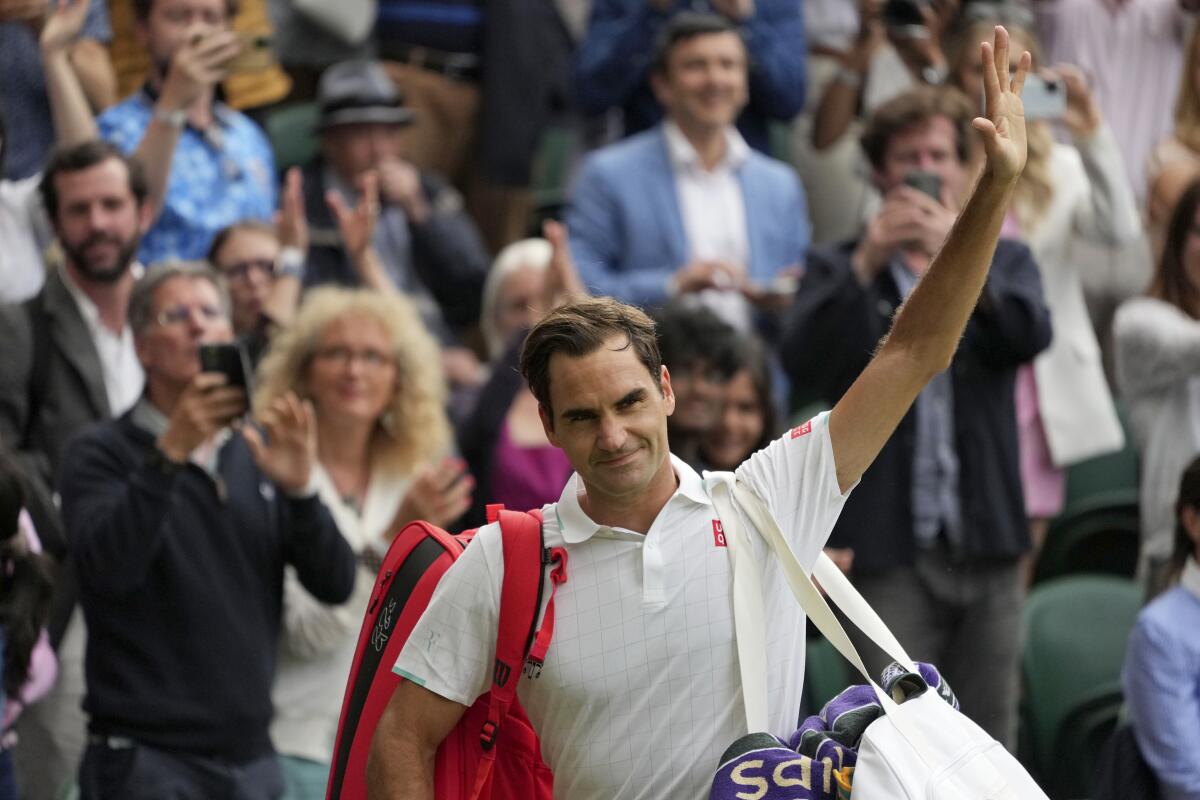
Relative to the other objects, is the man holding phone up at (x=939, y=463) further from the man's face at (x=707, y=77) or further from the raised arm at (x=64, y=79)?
the raised arm at (x=64, y=79)

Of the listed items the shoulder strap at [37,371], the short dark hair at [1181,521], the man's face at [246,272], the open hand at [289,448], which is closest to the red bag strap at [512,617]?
the open hand at [289,448]

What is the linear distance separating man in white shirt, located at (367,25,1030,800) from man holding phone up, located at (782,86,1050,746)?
2.38 metres

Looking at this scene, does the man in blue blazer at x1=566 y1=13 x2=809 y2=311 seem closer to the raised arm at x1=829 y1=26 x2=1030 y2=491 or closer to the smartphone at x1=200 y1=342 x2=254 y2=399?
the smartphone at x1=200 y1=342 x2=254 y2=399

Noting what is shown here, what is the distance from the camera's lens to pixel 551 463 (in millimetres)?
6520

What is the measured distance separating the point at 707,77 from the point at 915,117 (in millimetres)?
1528

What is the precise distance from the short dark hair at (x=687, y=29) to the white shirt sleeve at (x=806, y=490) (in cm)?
441

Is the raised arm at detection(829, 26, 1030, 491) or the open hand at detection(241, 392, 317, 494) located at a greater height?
the raised arm at detection(829, 26, 1030, 491)

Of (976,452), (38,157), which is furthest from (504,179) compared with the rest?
(976,452)

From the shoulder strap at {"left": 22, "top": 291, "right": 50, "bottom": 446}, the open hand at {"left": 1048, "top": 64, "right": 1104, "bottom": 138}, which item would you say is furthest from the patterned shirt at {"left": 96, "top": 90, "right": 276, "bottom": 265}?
the open hand at {"left": 1048, "top": 64, "right": 1104, "bottom": 138}

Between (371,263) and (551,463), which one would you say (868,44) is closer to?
(371,263)

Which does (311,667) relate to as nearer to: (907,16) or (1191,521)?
(1191,521)

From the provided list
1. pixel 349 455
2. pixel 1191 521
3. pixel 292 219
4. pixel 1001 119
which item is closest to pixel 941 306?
pixel 1001 119

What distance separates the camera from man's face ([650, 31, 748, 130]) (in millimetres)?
7746

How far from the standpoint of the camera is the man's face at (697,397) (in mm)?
6137
